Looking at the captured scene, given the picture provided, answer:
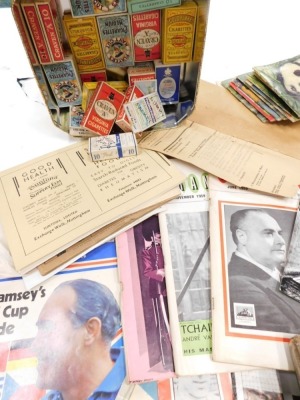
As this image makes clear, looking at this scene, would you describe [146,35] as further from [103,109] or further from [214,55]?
[214,55]

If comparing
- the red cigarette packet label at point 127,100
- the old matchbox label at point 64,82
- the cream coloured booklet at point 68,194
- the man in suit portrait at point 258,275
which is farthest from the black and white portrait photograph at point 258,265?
the old matchbox label at point 64,82

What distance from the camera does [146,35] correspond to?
501mm

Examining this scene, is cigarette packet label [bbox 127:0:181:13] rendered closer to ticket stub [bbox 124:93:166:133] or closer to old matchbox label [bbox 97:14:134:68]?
old matchbox label [bbox 97:14:134:68]

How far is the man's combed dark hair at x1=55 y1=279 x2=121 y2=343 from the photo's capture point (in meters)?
0.41

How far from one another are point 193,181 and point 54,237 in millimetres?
250

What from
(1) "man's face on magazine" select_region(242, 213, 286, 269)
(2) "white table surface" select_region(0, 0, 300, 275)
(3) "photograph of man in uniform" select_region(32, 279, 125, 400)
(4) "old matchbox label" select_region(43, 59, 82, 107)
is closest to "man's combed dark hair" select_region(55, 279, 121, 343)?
(3) "photograph of man in uniform" select_region(32, 279, 125, 400)

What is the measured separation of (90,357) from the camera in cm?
38

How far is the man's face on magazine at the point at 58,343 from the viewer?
369mm

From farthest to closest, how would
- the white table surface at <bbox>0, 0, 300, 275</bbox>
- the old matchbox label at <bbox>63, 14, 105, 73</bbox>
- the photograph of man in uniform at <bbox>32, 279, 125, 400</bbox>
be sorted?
the white table surface at <bbox>0, 0, 300, 275</bbox> → the old matchbox label at <bbox>63, 14, 105, 73</bbox> → the photograph of man in uniform at <bbox>32, 279, 125, 400</bbox>

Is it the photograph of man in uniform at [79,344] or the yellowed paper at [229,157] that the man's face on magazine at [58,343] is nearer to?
the photograph of man in uniform at [79,344]

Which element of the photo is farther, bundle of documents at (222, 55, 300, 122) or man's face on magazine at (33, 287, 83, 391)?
bundle of documents at (222, 55, 300, 122)

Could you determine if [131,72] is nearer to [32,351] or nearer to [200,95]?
[200,95]

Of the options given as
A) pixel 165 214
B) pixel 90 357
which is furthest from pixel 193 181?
pixel 90 357

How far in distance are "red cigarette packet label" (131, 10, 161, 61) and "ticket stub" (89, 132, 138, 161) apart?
14 centimetres
